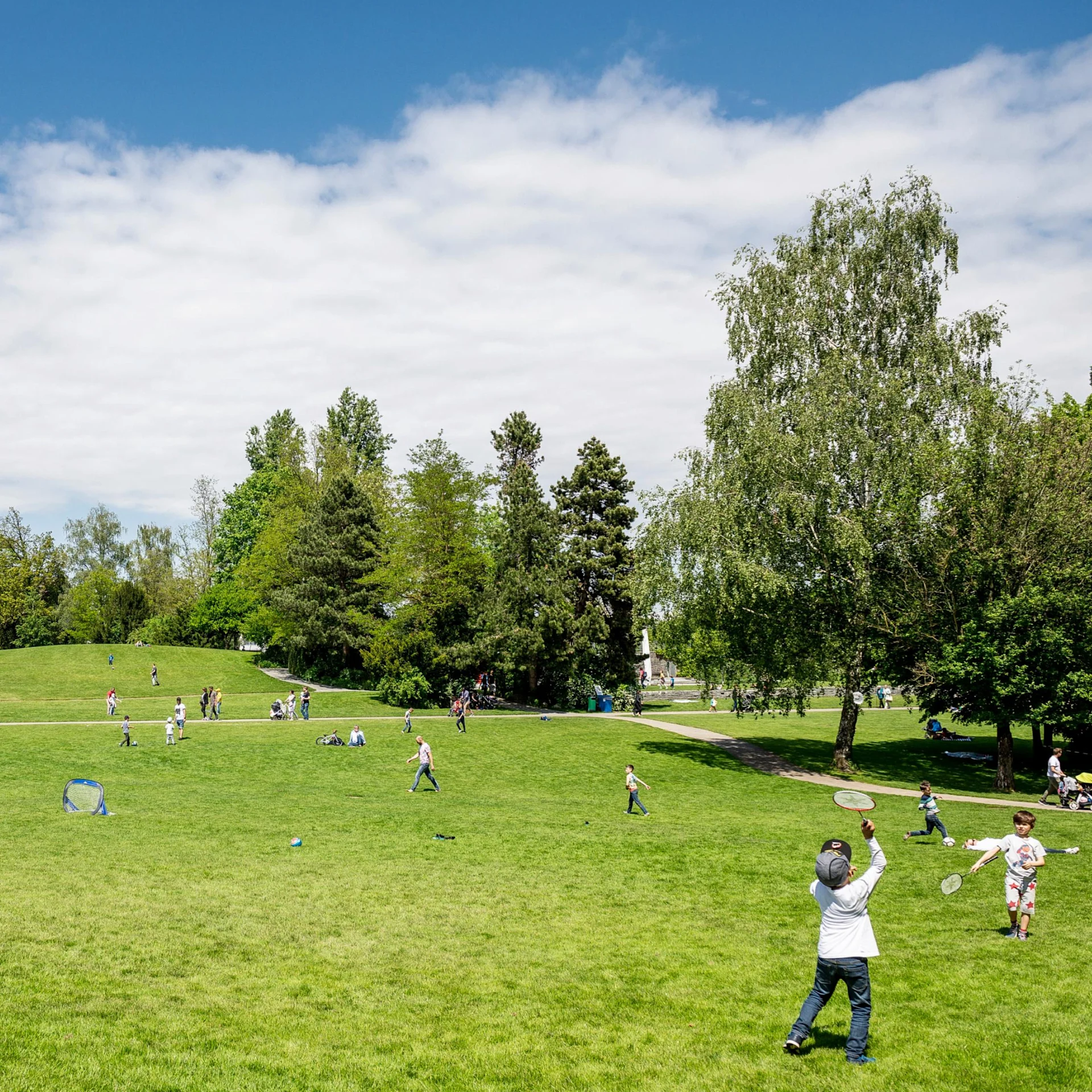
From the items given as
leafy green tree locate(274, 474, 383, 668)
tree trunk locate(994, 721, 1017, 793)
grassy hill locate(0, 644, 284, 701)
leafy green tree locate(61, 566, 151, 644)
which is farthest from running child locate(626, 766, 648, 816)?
leafy green tree locate(61, 566, 151, 644)

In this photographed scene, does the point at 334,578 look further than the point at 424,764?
Yes

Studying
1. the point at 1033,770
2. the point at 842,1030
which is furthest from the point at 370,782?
the point at 1033,770

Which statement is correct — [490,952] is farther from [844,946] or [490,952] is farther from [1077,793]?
[1077,793]

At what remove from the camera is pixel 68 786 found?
23.7 metres

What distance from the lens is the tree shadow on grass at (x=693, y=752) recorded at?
37.9 meters

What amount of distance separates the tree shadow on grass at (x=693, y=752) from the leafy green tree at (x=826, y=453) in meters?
4.23

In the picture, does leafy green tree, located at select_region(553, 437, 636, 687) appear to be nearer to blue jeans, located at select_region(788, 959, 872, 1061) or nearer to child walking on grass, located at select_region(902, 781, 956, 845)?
child walking on grass, located at select_region(902, 781, 956, 845)

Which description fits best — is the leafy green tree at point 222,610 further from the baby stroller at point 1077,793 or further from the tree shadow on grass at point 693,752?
the baby stroller at point 1077,793

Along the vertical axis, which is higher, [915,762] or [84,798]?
[84,798]

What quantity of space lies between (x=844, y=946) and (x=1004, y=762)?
30.1 meters

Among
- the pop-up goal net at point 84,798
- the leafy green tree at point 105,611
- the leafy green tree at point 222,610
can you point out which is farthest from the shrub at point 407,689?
the leafy green tree at point 105,611

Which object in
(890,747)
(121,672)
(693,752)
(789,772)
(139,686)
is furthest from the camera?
(121,672)

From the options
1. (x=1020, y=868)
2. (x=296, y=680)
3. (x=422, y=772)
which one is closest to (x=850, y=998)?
(x=1020, y=868)

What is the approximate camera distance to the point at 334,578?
64.9m
